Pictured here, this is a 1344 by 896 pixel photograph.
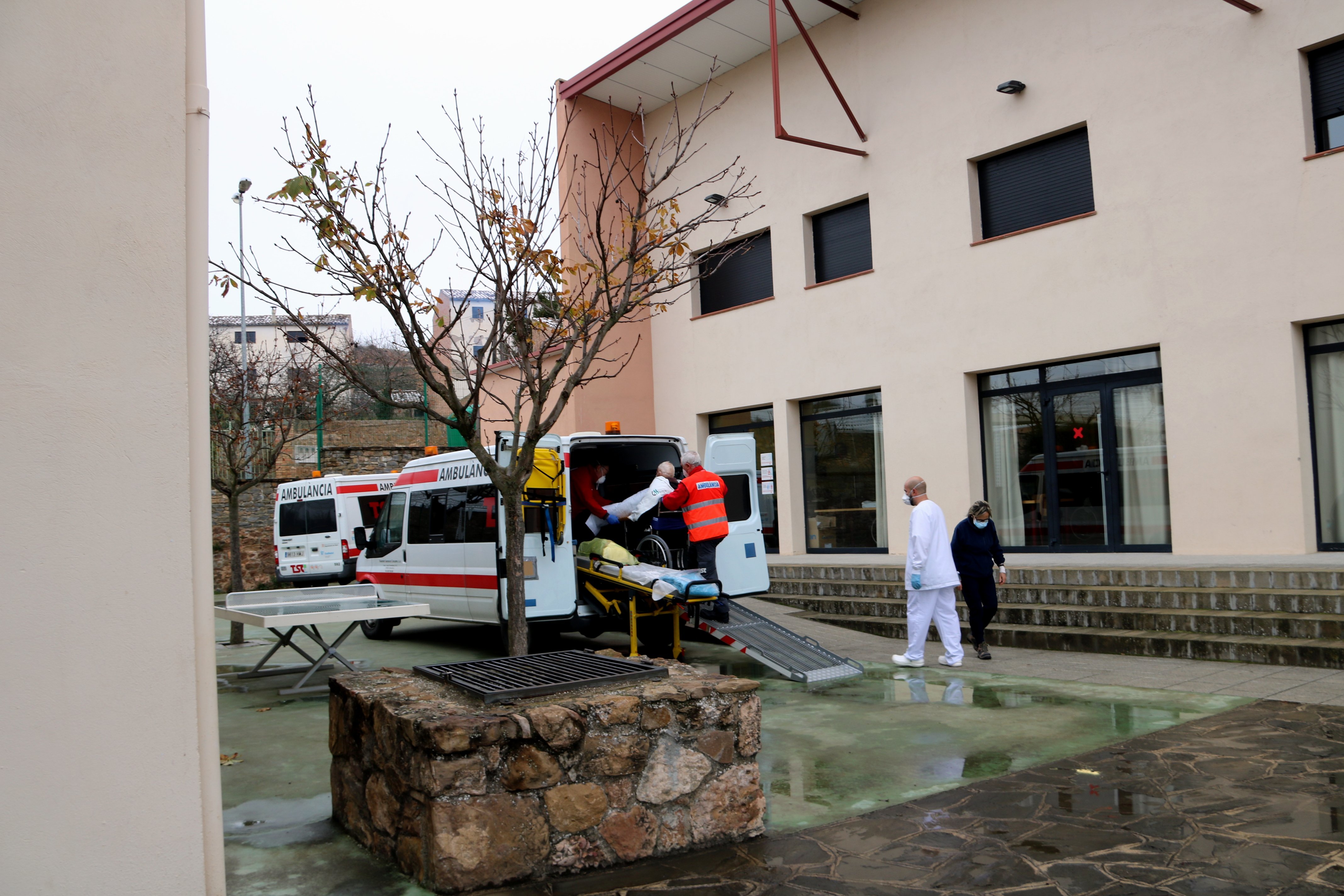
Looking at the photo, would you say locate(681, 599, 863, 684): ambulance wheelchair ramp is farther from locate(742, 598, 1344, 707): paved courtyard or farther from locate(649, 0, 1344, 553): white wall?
locate(649, 0, 1344, 553): white wall

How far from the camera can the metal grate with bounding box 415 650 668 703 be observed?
4484 millimetres

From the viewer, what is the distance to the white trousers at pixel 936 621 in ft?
29.7

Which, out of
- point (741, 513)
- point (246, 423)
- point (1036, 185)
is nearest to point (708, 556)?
point (741, 513)

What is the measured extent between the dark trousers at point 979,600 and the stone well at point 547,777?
202 inches

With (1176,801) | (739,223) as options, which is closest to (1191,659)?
(1176,801)

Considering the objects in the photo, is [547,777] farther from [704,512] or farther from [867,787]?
[704,512]

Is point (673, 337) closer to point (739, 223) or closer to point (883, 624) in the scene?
point (739, 223)

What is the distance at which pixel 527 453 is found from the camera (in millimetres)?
6062

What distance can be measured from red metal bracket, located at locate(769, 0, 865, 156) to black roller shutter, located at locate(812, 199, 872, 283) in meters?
0.89

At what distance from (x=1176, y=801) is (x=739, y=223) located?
1286 centimetres

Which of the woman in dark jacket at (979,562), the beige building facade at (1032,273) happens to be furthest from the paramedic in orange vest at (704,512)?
the beige building facade at (1032,273)

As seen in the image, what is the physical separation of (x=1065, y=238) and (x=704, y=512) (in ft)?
20.7

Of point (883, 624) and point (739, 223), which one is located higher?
point (739, 223)

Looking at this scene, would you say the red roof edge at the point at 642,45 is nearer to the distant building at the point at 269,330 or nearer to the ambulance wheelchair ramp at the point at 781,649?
the distant building at the point at 269,330
